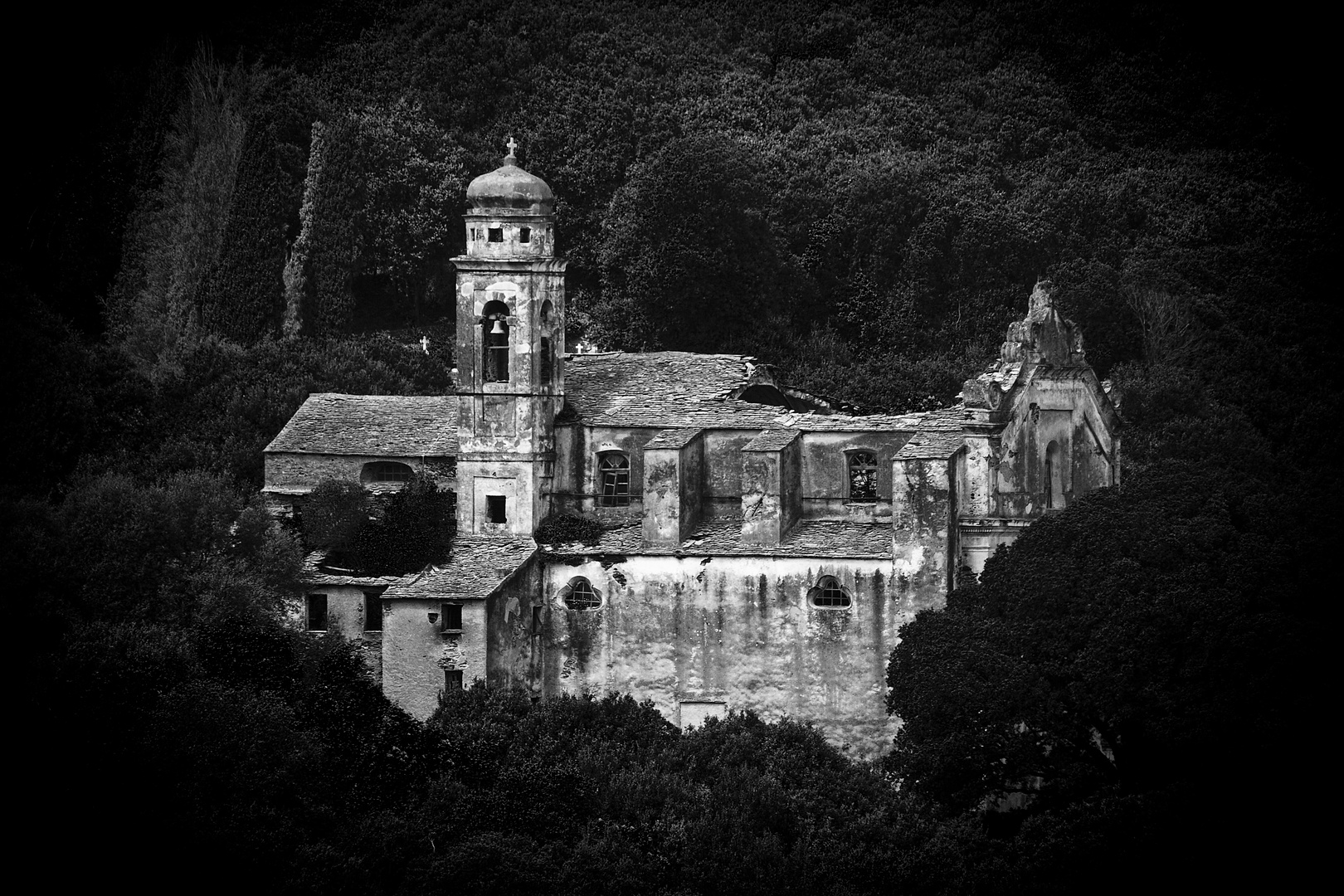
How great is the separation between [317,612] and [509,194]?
1124 centimetres

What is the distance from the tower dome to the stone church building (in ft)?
0.15

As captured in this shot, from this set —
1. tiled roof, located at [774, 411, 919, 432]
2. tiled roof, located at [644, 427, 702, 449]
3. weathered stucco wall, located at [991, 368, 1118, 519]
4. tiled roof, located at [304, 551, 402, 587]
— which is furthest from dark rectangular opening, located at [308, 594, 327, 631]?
weathered stucco wall, located at [991, 368, 1118, 519]

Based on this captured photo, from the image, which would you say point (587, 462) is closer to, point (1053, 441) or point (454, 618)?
point (454, 618)

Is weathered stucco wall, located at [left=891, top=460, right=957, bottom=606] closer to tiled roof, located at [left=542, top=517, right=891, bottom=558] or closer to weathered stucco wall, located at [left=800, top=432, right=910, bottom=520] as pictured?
tiled roof, located at [left=542, top=517, right=891, bottom=558]

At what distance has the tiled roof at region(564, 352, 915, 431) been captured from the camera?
69.0 meters

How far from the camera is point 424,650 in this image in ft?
216

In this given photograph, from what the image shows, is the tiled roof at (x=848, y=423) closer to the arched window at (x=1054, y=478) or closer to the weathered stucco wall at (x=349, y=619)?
the arched window at (x=1054, y=478)

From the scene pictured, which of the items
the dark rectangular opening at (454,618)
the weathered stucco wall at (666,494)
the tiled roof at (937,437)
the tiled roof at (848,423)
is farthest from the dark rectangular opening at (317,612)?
the tiled roof at (937,437)

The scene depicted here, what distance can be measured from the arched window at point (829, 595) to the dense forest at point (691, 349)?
8.74ft

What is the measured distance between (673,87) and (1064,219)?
15.4 m

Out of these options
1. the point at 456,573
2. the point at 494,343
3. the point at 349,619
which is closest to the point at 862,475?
the point at 494,343

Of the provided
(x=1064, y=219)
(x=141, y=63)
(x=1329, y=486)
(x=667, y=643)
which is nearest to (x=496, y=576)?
(x=667, y=643)

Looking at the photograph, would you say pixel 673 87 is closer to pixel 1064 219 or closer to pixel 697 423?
pixel 1064 219

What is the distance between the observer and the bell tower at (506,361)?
68.9m
